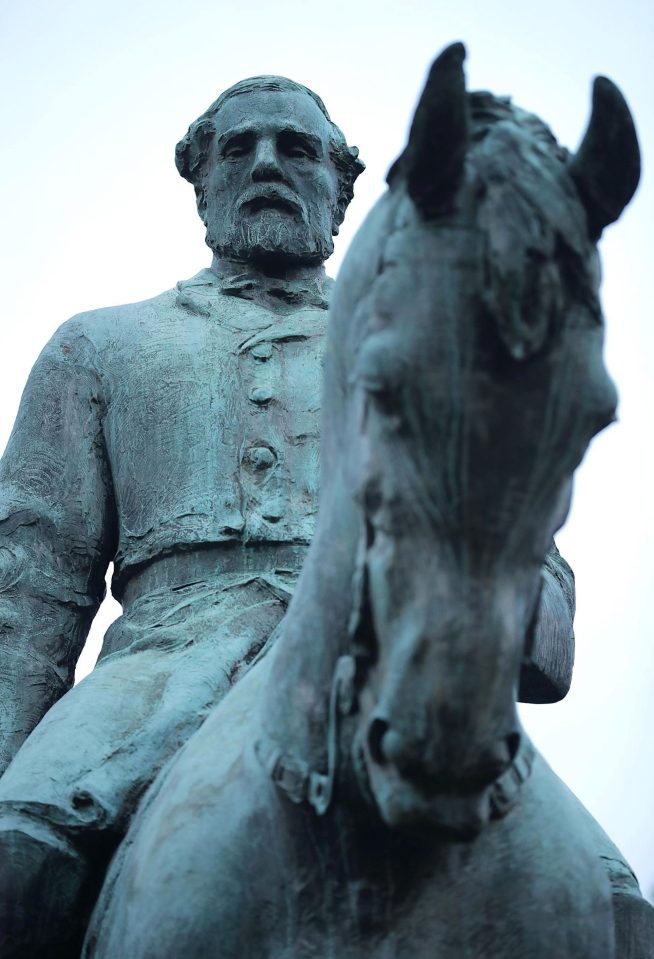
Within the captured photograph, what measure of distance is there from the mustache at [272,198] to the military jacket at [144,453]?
0.27 metres

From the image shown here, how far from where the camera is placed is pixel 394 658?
336cm

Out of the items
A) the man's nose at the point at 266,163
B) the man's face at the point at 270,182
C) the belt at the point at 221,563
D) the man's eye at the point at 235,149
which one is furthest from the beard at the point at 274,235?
the belt at the point at 221,563

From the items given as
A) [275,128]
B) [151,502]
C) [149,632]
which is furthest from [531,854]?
[275,128]

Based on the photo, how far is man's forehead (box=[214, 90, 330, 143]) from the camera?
20.8 feet

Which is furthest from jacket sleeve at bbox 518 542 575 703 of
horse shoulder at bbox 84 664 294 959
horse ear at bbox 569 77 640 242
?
horse ear at bbox 569 77 640 242

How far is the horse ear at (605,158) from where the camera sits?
3527 mm

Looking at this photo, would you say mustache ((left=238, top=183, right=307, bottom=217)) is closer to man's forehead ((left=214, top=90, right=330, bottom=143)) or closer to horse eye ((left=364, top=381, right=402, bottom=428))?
man's forehead ((left=214, top=90, right=330, bottom=143))

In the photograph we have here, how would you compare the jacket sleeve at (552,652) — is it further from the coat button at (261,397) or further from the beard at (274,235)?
the beard at (274,235)

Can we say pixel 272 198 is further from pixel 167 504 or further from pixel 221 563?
pixel 221 563

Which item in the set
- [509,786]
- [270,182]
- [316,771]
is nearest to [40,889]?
[316,771]

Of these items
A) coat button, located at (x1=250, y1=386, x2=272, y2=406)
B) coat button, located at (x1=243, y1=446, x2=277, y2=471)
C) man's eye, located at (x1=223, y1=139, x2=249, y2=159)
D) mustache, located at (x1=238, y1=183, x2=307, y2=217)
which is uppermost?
man's eye, located at (x1=223, y1=139, x2=249, y2=159)

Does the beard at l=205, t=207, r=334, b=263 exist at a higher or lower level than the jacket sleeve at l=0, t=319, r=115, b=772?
higher

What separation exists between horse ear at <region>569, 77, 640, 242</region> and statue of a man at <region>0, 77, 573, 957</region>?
1500 millimetres

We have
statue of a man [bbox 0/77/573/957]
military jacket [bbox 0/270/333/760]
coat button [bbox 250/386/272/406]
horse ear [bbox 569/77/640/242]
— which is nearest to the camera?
horse ear [bbox 569/77/640/242]
